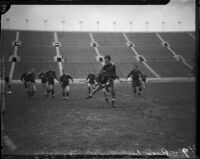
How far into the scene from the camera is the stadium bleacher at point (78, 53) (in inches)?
1762

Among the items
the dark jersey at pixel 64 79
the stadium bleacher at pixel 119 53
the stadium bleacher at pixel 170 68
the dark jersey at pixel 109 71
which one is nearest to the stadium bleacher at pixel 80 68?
the stadium bleacher at pixel 119 53

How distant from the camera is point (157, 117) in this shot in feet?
27.8

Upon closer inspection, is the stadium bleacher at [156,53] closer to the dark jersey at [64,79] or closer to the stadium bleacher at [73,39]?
the stadium bleacher at [73,39]

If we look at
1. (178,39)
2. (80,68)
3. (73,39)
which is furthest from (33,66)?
(178,39)

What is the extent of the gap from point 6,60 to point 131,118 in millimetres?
37083

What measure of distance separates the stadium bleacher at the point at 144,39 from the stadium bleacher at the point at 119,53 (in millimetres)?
5303

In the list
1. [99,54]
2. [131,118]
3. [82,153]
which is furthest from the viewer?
[99,54]

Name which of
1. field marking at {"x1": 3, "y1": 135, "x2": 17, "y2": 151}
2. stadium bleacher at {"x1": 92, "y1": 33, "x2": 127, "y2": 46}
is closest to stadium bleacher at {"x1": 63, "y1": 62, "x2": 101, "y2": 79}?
stadium bleacher at {"x1": 92, "y1": 33, "x2": 127, "y2": 46}

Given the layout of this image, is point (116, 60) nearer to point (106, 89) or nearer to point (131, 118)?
point (106, 89)

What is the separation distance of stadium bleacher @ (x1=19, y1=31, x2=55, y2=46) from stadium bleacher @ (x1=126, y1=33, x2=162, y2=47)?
21.2 m

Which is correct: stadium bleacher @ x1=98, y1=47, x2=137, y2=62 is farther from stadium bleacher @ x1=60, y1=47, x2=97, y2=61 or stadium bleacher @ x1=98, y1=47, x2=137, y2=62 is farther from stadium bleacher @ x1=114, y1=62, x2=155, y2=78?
stadium bleacher @ x1=114, y1=62, x2=155, y2=78

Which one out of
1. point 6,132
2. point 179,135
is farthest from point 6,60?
point 179,135

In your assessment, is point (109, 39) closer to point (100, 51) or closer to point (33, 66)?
point (100, 51)

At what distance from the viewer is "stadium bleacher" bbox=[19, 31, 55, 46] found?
2007 inches
